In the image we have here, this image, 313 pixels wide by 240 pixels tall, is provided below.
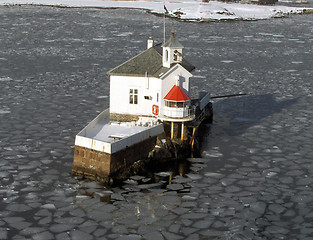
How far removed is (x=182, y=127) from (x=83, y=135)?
527 cm

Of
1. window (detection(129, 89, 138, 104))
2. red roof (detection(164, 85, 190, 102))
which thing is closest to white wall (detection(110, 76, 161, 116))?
window (detection(129, 89, 138, 104))

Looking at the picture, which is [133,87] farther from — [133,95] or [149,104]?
[149,104]

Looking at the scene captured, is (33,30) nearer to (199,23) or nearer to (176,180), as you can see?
(199,23)

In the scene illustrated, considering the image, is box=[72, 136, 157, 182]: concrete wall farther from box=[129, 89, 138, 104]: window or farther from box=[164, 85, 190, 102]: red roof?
box=[129, 89, 138, 104]: window

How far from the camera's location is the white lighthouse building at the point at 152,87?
89.7 feet

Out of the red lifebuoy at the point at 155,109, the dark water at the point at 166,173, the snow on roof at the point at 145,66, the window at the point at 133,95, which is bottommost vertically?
the dark water at the point at 166,173

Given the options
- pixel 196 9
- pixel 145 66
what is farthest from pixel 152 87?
pixel 196 9

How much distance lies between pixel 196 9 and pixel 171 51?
76246mm

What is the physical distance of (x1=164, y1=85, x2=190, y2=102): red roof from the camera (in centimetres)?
2686

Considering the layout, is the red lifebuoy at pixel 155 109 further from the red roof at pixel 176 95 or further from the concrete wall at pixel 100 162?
the concrete wall at pixel 100 162

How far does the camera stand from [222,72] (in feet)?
160

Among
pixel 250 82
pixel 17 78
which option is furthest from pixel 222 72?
pixel 17 78

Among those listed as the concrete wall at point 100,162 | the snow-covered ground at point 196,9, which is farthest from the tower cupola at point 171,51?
the snow-covered ground at point 196,9

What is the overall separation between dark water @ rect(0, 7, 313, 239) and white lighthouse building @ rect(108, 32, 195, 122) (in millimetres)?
3045
